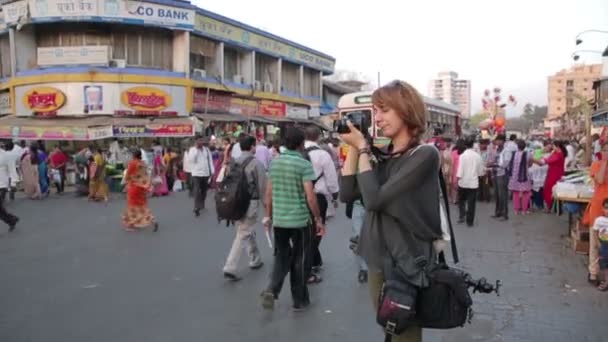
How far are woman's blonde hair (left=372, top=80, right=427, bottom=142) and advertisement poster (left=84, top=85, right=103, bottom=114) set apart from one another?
2157 cm

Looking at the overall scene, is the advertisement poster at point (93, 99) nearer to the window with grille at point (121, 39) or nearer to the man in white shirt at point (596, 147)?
the window with grille at point (121, 39)

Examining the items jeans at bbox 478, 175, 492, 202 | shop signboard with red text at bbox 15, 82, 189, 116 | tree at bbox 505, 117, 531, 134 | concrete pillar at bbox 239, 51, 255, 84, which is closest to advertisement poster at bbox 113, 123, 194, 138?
shop signboard with red text at bbox 15, 82, 189, 116

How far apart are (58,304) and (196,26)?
810 inches

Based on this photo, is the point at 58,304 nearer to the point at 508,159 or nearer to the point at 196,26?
the point at 508,159

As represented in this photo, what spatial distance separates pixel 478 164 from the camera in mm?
10492

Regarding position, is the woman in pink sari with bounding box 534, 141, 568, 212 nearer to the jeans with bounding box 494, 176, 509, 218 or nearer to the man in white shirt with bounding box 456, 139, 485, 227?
the jeans with bounding box 494, 176, 509, 218

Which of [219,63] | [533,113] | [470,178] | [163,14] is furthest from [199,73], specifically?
[533,113]

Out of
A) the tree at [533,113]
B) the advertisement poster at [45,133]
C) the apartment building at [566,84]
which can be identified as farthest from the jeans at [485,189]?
the tree at [533,113]

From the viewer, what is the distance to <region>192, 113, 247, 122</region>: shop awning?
24.3 metres

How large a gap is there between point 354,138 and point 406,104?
0.29m

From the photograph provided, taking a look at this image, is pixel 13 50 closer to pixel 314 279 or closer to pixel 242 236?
pixel 242 236

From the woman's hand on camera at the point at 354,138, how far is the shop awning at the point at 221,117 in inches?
868

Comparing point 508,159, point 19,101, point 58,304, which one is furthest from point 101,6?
point 58,304

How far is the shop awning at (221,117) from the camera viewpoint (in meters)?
24.3
